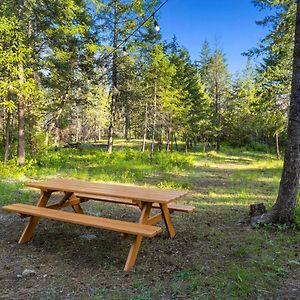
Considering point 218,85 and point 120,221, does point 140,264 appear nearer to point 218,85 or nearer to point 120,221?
point 120,221

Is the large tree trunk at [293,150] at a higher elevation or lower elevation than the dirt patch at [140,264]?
higher

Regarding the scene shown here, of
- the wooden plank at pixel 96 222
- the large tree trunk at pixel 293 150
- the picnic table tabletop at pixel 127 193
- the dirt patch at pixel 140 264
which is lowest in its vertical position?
the dirt patch at pixel 140 264

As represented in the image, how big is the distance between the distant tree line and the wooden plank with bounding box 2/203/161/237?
5574mm

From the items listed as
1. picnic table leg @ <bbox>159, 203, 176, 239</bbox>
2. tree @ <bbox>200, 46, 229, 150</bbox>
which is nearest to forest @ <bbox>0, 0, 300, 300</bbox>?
picnic table leg @ <bbox>159, 203, 176, 239</bbox>

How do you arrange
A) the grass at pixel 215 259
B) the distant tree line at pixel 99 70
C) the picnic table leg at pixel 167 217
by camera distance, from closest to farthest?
1. the grass at pixel 215 259
2. the picnic table leg at pixel 167 217
3. the distant tree line at pixel 99 70

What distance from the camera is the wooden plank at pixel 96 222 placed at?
12.2 feet

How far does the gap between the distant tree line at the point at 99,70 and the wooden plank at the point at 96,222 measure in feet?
18.3

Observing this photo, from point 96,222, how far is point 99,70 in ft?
52.0

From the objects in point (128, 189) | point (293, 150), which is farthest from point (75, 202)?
point (293, 150)

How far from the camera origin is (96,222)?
4.03 metres

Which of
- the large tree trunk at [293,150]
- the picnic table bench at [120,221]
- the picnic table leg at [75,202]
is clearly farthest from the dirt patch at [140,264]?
the large tree trunk at [293,150]

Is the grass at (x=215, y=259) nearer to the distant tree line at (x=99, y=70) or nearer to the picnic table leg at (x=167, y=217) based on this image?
the picnic table leg at (x=167, y=217)

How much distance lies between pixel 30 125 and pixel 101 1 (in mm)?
8654

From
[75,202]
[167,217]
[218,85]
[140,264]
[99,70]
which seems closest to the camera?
[140,264]
